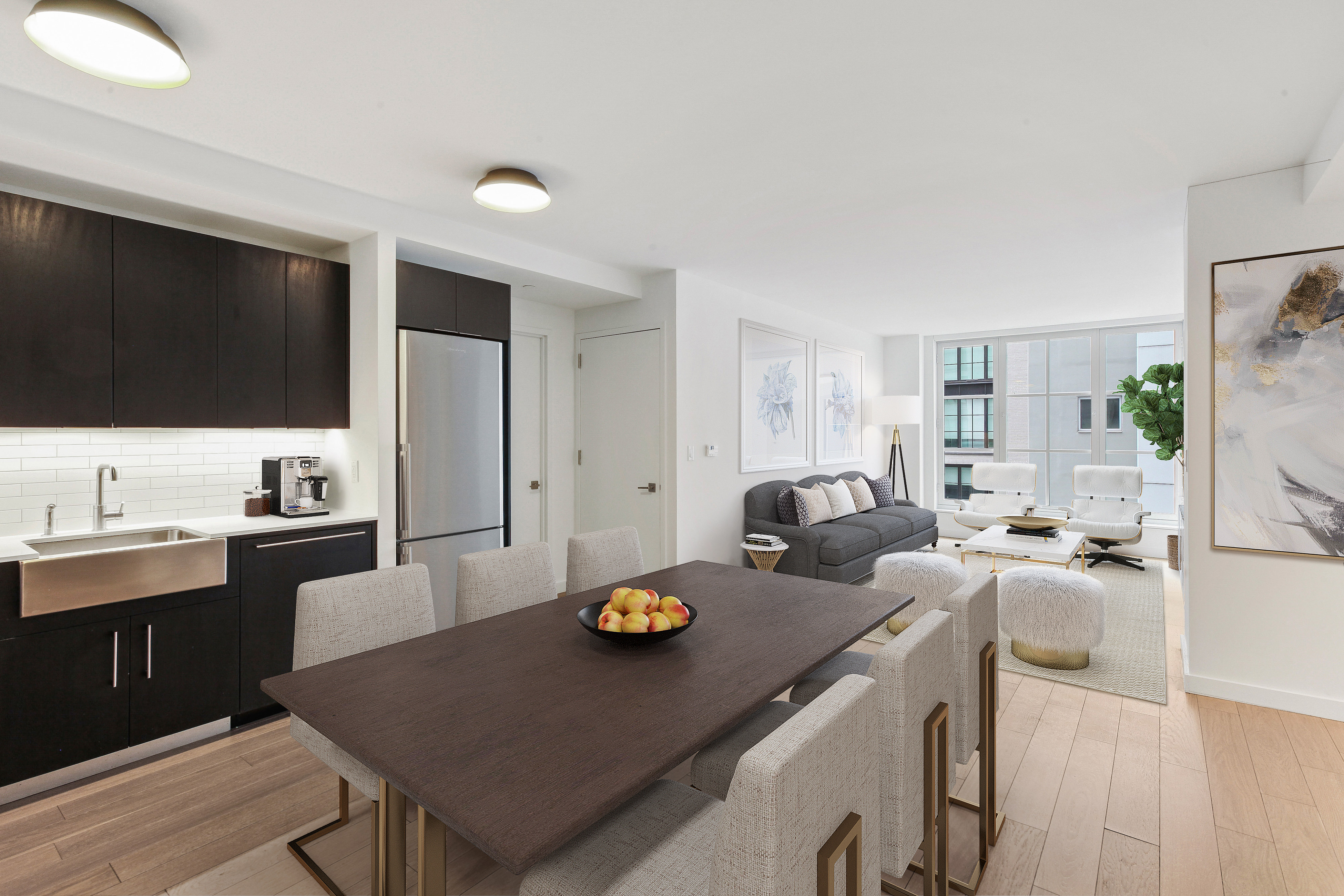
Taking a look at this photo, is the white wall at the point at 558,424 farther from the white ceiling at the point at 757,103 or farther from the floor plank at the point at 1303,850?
the floor plank at the point at 1303,850

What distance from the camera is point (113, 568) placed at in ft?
7.84

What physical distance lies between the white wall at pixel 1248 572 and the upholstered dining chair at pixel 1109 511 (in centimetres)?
277

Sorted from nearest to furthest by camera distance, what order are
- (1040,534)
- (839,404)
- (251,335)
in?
(251,335)
(1040,534)
(839,404)

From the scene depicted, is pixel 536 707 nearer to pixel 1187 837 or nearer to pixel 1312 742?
pixel 1187 837

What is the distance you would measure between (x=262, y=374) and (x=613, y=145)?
2.05 meters

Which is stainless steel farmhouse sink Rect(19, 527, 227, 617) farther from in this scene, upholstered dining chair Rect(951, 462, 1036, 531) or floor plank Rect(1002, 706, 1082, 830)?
upholstered dining chair Rect(951, 462, 1036, 531)

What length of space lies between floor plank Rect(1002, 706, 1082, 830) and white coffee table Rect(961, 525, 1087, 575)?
80.1 inches

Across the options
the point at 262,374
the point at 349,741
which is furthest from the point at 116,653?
the point at 349,741

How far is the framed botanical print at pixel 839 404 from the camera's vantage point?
6.33 meters

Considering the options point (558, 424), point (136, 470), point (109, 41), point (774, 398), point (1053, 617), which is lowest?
point (1053, 617)

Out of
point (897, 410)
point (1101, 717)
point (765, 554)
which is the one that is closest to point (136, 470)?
point (765, 554)

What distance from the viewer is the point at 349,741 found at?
1225mm

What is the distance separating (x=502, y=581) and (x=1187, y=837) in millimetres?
2492

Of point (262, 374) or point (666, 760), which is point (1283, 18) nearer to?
point (666, 760)
